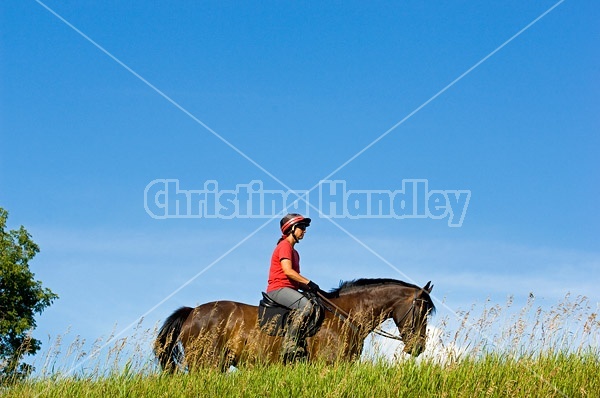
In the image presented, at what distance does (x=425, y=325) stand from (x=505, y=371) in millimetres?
2557

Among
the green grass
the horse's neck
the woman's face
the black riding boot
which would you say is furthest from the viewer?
the horse's neck

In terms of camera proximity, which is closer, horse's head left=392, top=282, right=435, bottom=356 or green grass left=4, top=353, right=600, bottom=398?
green grass left=4, top=353, right=600, bottom=398

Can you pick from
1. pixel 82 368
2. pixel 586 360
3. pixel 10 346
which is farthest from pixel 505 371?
pixel 10 346

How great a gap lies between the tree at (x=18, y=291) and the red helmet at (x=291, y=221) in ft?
51.4

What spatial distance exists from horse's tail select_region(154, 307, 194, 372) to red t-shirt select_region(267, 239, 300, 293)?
1.81 meters

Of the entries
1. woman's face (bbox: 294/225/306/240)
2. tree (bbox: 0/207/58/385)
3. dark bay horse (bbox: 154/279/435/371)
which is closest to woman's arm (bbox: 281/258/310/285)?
woman's face (bbox: 294/225/306/240)

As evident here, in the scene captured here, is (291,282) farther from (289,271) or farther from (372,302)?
(372,302)

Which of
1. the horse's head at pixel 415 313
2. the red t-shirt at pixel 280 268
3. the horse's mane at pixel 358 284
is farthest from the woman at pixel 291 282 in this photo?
the horse's head at pixel 415 313

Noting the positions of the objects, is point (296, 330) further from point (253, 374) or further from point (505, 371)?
point (505, 371)

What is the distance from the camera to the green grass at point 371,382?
915cm

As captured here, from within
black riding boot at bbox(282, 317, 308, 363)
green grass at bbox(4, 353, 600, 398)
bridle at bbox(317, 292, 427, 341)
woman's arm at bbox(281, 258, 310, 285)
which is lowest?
green grass at bbox(4, 353, 600, 398)

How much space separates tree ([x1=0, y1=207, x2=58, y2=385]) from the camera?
2489 cm

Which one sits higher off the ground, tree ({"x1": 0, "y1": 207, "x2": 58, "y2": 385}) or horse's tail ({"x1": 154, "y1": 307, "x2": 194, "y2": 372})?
tree ({"x1": 0, "y1": 207, "x2": 58, "y2": 385})

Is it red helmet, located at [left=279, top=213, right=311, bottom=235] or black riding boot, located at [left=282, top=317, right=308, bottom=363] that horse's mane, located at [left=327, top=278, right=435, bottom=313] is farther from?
red helmet, located at [left=279, top=213, right=311, bottom=235]
